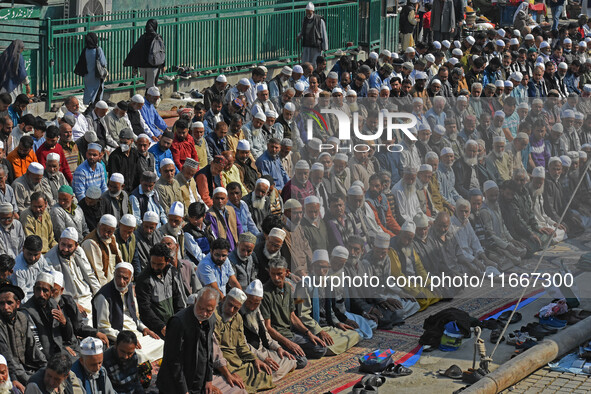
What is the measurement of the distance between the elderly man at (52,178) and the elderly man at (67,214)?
0.42m

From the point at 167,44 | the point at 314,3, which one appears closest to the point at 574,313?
the point at 167,44

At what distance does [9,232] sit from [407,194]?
5.10 m

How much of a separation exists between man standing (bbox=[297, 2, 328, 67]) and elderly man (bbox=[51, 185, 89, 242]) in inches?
369

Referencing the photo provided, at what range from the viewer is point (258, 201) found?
1255 centimetres

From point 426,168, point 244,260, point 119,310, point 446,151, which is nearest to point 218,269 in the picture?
point 244,260

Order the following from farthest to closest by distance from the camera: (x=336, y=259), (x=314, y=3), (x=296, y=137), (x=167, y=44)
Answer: (x=314, y=3) < (x=167, y=44) < (x=296, y=137) < (x=336, y=259)

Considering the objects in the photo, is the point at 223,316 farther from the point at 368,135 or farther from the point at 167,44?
the point at 167,44

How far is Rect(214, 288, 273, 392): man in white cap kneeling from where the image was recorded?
9.59 meters

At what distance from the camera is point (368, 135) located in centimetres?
1530

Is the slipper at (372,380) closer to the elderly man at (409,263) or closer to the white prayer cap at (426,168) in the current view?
the elderly man at (409,263)

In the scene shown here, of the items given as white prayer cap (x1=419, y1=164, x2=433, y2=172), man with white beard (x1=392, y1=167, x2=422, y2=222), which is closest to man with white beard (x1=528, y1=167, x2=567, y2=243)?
white prayer cap (x1=419, y1=164, x2=433, y2=172)

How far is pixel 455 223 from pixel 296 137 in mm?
2372

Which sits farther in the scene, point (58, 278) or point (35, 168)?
point (35, 168)

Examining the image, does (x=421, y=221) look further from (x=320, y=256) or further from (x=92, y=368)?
(x=92, y=368)
